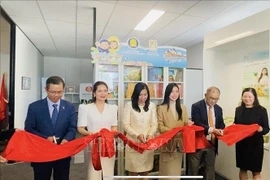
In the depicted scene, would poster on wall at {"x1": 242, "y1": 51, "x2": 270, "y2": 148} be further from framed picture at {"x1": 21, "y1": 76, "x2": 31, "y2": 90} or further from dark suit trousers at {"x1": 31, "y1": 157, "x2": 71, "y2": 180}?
framed picture at {"x1": 21, "y1": 76, "x2": 31, "y2": 90}

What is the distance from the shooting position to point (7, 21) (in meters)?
3.55

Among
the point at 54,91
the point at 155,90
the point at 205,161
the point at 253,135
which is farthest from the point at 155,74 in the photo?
the point at 54,91

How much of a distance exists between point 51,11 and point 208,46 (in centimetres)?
Answer: 253

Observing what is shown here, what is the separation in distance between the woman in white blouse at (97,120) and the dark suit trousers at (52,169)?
0.84 ft

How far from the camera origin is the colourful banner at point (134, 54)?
2.78m

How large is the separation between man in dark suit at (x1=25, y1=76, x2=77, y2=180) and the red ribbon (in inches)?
3.2

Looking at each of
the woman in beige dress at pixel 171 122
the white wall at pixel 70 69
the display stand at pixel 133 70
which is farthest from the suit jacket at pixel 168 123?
the white wall at pixel 70 69

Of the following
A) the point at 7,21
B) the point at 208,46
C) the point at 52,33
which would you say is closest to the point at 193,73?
the point at 208,46

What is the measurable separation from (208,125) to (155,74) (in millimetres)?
1144

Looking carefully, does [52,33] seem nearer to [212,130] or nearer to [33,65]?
[33,65]

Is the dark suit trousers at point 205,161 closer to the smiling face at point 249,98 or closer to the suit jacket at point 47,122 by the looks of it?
the smiling face at point 249,98

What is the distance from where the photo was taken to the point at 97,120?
82.4 inches

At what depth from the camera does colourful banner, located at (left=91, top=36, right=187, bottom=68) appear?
2777mm

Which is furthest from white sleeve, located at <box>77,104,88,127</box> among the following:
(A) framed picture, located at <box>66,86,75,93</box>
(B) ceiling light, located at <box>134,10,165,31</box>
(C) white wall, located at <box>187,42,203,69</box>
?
(A) framed picture, located at <box>66,86,75,93</box>
